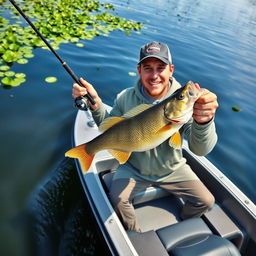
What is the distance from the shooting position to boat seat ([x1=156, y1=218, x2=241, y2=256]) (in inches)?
95.2

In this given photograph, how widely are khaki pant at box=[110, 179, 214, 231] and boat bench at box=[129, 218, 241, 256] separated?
19 cm

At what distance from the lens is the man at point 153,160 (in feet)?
8.91

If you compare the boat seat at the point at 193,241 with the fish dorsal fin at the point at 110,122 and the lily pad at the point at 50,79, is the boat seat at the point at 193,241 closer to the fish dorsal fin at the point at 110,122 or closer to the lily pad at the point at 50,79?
the fish dorsal fin at the point at 110,122

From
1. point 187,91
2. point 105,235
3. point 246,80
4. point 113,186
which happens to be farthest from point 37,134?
point 246,80

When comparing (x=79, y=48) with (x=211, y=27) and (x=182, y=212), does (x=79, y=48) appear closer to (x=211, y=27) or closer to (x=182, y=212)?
(x=182, y=212)

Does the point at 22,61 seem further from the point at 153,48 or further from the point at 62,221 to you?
the point at 153,48

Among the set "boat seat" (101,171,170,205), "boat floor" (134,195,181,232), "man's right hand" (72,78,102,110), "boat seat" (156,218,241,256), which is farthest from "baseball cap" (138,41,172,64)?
"boat floor" (134,195,181,232)

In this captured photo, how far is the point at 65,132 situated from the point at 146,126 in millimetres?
3428

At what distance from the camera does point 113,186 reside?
299 centimetres

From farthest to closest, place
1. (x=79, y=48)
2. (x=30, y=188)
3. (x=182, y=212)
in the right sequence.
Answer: (x=79, y=48)
(x=30, y=188)
(x=182, y=212)

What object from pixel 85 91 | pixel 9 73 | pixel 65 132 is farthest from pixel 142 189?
pixel 9 73

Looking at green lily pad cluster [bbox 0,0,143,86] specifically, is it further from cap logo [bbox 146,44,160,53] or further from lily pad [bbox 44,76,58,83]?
cap logo [bbox 146,44,160,53]

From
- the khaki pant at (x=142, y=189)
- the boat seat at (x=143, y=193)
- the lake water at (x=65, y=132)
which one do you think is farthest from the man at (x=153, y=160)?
the lake water at (x=65, y=132)

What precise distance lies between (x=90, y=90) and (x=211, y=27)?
16.4 m
